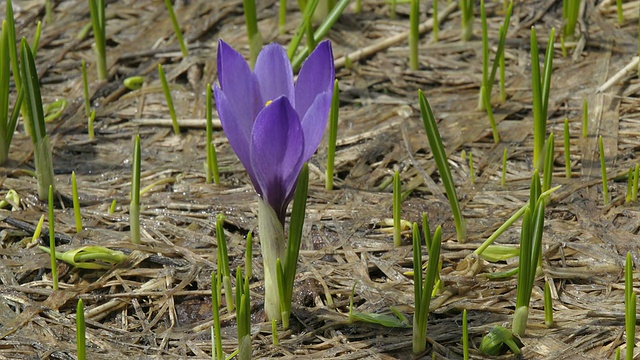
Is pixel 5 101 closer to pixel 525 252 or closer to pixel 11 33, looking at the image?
pixel 11 33

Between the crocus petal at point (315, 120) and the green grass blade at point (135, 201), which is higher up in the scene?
the crocus petal at point (315, 120)

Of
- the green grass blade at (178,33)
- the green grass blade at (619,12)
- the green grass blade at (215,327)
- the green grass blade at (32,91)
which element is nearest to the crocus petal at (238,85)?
the green grass blade at (215,327)

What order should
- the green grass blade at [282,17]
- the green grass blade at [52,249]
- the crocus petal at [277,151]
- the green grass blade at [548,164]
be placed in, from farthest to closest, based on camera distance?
the green grass blade at [282,17], the green grass blade at [548,164], the green grass blade at [52,249], the crocus petal at [277,151]

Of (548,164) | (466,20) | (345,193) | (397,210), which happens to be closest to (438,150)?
(397,210)

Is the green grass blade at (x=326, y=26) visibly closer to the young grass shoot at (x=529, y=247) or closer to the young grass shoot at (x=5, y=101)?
the young grass shoot at (x=5, y=101)

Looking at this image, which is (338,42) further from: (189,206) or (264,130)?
(264,130)

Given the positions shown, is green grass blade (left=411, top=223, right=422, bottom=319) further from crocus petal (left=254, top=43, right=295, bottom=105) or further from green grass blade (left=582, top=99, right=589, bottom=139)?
green grass blade (left=582, top=99, right=589, bottom=139)
